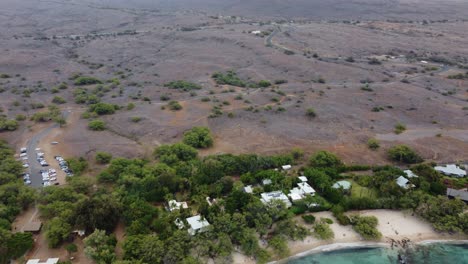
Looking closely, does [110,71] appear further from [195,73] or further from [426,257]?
[426,257]

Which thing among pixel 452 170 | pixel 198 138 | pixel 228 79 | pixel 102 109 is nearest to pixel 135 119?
pixel 102 109

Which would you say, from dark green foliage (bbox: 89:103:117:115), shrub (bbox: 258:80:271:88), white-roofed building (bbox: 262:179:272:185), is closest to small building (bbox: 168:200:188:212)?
white-roofed building (bbox: 262:179:272:185)

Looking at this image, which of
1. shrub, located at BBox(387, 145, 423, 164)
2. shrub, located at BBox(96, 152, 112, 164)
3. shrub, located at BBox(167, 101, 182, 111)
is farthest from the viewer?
shrub, located at BBox(167, 101, 182, 111)

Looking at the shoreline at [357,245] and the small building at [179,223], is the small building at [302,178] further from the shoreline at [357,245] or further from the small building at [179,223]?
the small building at [179,223]

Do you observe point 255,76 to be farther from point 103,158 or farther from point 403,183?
point 403,183

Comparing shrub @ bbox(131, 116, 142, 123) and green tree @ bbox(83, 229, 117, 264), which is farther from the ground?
shrub @ bbox(131, 116, 142, 123)

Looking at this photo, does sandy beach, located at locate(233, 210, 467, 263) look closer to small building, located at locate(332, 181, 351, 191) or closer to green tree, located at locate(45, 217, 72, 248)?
small building, located at locate(332, 181, 351, 191)

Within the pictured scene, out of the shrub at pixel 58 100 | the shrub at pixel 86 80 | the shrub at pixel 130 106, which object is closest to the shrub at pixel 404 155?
the shrub at pixel 130 106
